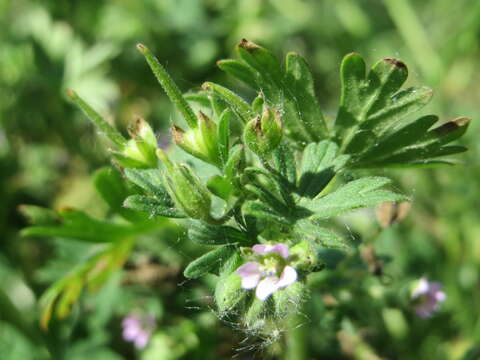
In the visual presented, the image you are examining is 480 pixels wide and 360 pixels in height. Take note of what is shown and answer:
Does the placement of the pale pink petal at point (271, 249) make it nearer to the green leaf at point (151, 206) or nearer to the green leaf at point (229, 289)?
the green leaf at point (229, 289)

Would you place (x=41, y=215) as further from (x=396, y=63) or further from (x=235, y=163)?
(x=396, y=63)

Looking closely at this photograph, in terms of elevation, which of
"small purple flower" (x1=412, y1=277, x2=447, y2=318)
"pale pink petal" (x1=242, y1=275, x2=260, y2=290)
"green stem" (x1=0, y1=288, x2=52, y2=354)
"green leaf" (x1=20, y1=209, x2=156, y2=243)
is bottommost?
"small purple flower" (x1=412, y1=277, x2=447, y2=318)

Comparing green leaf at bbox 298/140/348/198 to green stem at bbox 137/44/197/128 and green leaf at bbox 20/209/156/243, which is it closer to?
green stem at bbox 137/44/197/128

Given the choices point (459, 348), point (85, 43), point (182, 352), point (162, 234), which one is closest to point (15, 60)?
point (85, 43)

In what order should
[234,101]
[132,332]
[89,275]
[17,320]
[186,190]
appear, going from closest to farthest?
[186,190], [234,101], [89,275], [132,332], [17,320]

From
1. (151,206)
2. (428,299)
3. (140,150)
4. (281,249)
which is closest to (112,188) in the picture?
(140,150)

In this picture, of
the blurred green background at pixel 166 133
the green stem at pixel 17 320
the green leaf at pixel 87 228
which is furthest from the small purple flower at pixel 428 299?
the green stem at pixel 17 320

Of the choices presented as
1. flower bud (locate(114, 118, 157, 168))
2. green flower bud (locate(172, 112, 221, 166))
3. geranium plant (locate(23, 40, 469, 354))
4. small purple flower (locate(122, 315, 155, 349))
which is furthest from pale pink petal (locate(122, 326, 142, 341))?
green flower bud (locate(172, 112, 221, 166))
